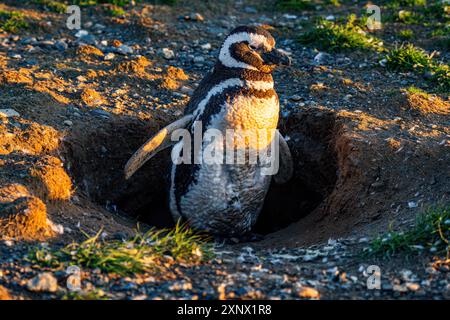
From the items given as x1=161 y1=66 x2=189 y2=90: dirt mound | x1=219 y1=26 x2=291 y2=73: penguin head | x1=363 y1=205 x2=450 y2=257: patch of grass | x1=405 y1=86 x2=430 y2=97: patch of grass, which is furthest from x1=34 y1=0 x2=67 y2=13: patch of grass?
x1=363 y1=205 x2=450 y2=257: patch of grass

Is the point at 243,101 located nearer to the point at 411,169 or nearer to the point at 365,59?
the point at 411,169

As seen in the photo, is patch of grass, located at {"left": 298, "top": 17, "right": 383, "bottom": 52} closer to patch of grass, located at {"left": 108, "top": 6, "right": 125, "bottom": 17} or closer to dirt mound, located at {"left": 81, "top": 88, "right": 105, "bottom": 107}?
patch of grass, located at {"left": 108, "top": 6, "right": 125, "bottom": 17}

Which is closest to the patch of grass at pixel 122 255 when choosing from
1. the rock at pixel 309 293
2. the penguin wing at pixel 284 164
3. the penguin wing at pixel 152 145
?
the rock at pixel 309 293

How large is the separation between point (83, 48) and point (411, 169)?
11.3 feet

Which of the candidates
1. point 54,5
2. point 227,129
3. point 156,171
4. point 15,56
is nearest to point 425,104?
point 227,129

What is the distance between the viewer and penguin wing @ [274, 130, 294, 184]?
5406mm

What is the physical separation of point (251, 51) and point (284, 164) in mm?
1102

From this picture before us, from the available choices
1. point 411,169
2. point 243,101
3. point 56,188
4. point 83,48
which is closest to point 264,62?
point 243,101

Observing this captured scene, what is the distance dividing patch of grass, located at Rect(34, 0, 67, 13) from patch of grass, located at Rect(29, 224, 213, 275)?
426 cm

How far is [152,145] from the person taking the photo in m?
4.82

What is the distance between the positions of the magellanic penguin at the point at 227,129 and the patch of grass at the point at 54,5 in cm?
316

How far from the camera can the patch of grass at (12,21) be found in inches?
277

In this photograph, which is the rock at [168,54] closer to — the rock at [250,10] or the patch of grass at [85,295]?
the rock at [250,10]
